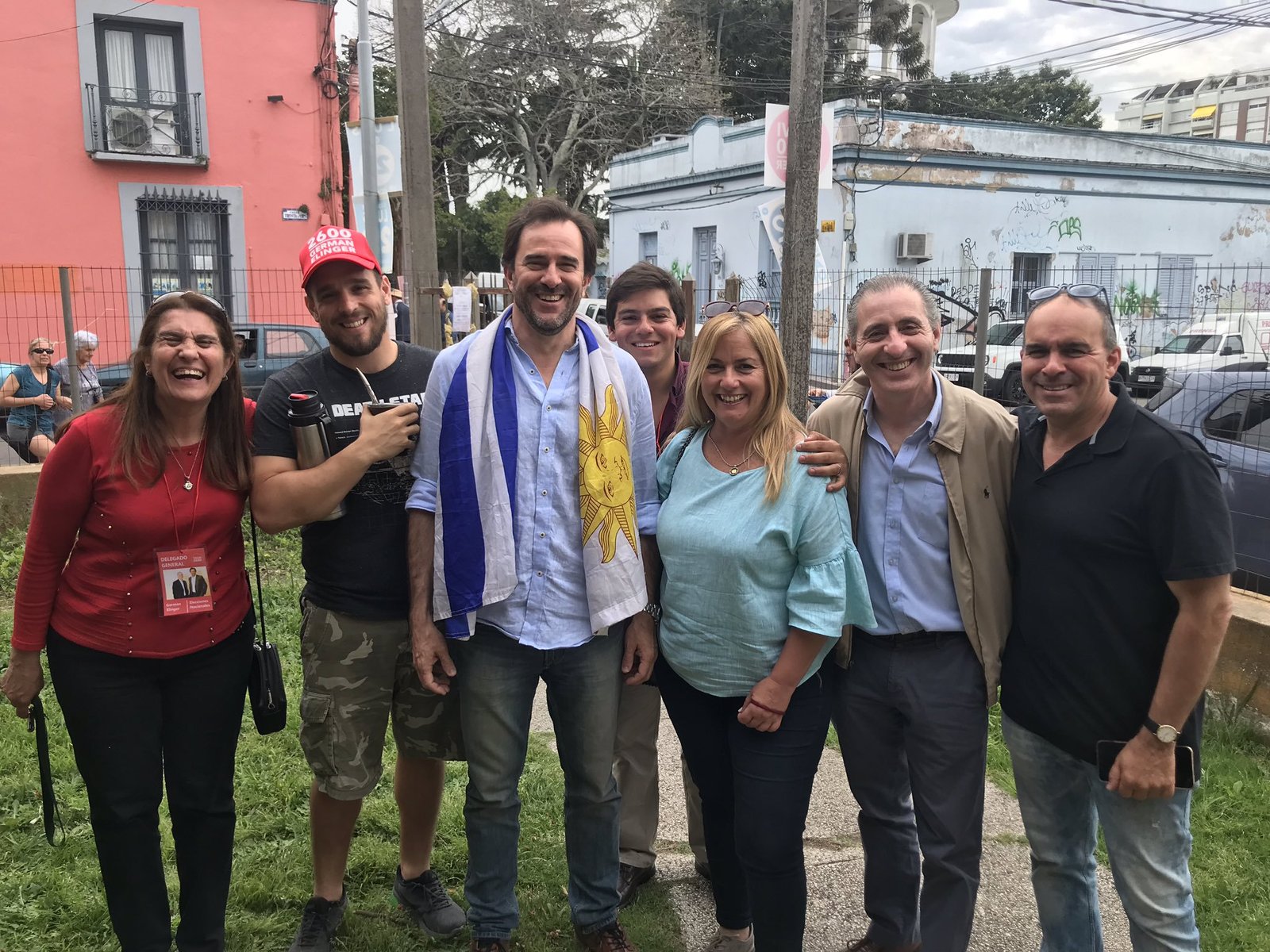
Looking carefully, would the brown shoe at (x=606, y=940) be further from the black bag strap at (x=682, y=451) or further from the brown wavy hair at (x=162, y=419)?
the brown wavy hair at (x=162, y=419)

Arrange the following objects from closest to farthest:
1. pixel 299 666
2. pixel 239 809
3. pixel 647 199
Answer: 1. pixel 239 809
2. pixel 299 666
3. pixel 647 199

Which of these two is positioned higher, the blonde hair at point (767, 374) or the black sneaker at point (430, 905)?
the blonde hair at point (767, 374)

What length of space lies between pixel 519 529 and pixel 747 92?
118ft

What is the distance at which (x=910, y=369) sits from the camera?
2.50m

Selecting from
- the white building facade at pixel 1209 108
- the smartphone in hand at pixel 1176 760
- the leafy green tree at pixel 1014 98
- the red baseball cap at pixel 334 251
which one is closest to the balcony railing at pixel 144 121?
the red baseball cap at pixel 334 251

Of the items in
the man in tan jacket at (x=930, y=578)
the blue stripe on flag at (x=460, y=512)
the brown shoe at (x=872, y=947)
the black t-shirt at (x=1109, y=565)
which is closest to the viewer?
the black t-shirt at (x=1109, y=565)

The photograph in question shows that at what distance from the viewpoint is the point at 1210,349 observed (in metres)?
12.5

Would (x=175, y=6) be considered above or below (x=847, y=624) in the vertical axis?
above

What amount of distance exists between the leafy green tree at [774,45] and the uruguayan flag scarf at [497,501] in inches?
1263

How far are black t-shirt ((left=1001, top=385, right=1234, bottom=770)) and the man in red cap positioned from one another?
65.5 inches

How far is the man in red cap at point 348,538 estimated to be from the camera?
2.62 meters

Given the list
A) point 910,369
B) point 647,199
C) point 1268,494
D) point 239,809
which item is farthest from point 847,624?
point 647,199

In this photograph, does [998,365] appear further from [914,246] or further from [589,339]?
[589,339]

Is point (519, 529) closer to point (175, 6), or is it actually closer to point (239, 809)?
point (239, 809)
